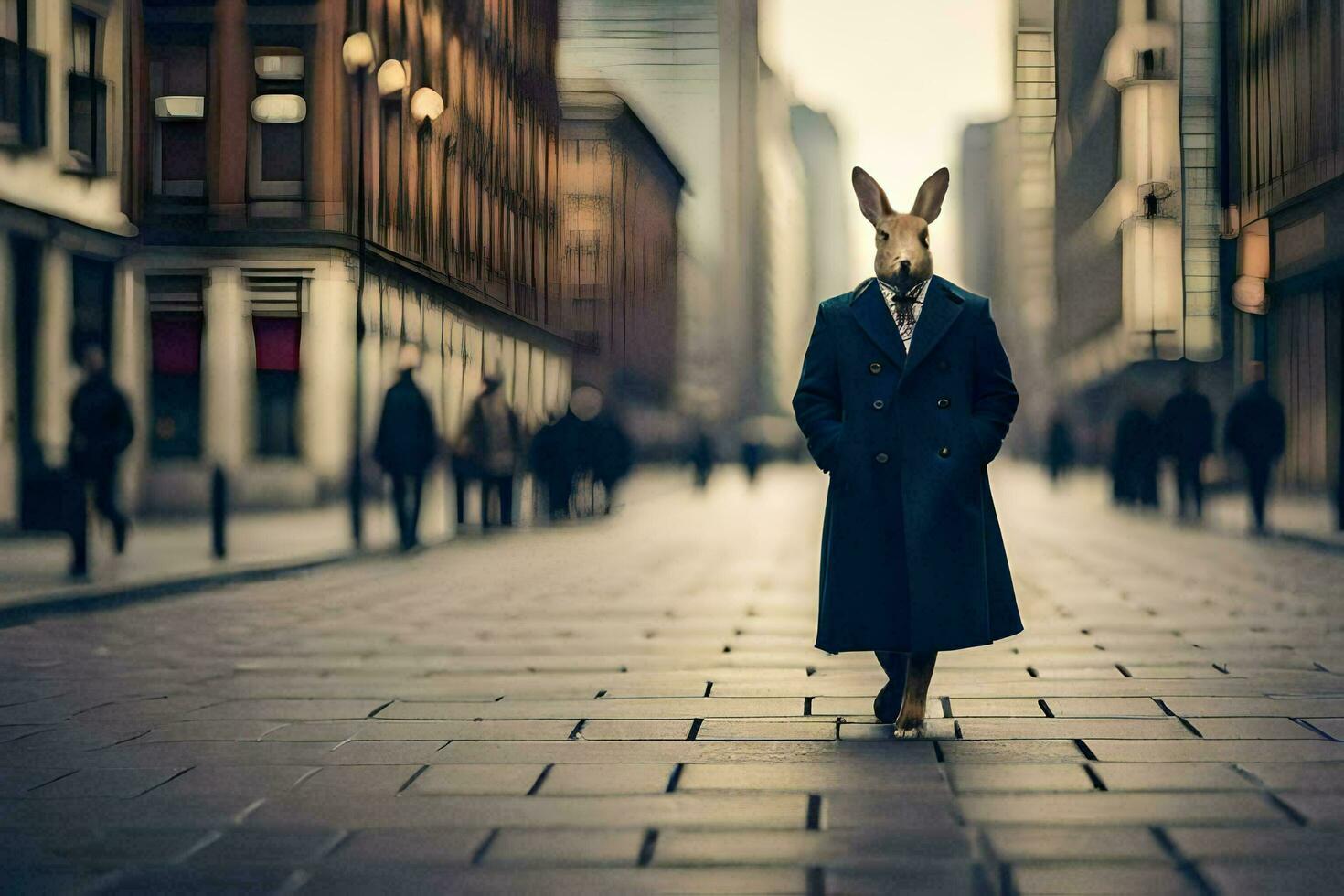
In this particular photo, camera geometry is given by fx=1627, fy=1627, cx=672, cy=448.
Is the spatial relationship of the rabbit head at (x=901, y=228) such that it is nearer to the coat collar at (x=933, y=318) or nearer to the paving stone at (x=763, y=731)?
the coat collar at (x=933, y=318)

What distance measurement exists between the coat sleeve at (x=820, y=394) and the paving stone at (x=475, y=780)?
1.43 meters

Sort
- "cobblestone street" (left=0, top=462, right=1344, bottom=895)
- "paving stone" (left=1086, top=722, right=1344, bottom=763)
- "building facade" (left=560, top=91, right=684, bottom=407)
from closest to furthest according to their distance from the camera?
"cobblestone street" (left=0, top=462, right=1344, bottom=895), "paving stone" (left=1086, top=722, right=1344, bottom=763), "building facade" (left=560, top=91, right=684, bottom=407)

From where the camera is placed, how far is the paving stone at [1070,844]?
3.86 meters

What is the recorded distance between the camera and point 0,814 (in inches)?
174

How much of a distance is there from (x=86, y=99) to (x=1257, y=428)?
53.1ft

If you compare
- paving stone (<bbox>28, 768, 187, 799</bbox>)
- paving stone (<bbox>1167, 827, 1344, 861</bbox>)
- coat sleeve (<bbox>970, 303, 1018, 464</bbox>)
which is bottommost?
paving stone (<bbox>28, 768, 187, 799</bbox>)

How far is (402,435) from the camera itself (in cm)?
1688

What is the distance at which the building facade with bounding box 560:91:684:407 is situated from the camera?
5978 cm

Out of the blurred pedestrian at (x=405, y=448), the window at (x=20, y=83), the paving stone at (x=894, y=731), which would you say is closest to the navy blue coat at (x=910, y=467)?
the paving stone at (x=894, y=731)

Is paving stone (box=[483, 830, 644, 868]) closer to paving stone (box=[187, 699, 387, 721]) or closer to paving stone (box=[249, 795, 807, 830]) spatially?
paving stone (box=[249, 795, 807, 830])

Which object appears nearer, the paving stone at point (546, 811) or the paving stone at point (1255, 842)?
the paving stone at point (1255, 842)

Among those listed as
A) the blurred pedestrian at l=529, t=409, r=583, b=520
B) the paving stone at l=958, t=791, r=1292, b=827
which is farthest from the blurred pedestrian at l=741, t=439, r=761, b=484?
the paving stone at l=958, t=791, r=1292, b=827

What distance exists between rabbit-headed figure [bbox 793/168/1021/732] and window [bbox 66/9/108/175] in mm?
19118

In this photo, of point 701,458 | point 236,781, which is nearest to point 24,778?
point 236,781
